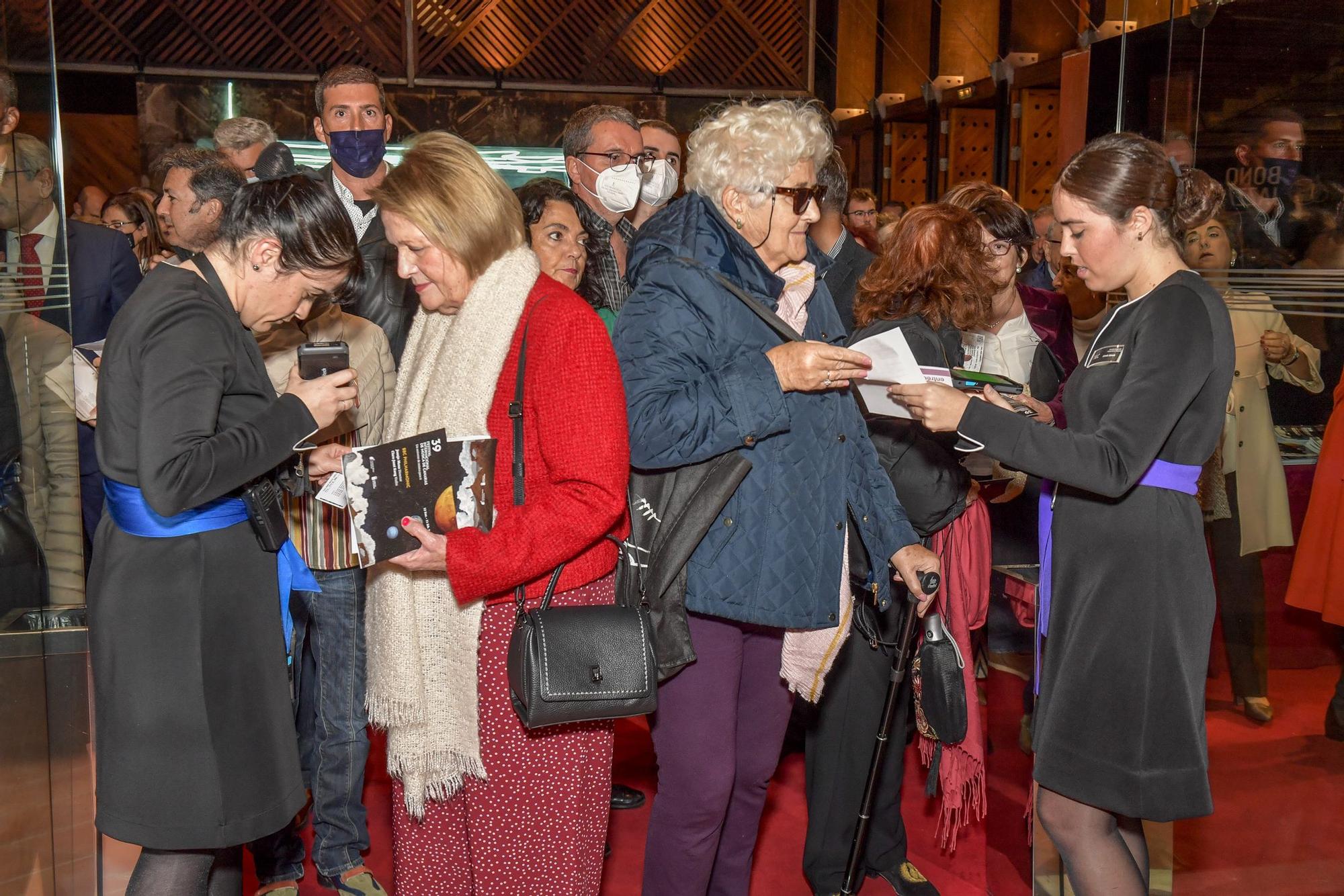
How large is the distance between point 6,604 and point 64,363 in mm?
515

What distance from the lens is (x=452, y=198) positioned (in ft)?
6.09

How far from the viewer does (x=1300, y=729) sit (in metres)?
2.64

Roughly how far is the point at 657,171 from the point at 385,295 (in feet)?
4.01

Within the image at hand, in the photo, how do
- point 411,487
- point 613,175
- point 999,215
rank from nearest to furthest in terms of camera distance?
1. point 411,487
2. point 999,215
3. point 613,175

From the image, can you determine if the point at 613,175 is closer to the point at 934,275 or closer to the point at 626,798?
the point at 934,275

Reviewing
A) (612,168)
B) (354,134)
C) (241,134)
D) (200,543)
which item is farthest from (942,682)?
(241,134)

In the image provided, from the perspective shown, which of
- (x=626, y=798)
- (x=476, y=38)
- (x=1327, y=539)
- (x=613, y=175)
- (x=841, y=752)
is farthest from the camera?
(x=476, y=38)

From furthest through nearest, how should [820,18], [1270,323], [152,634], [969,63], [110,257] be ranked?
1. [820,18]
2. [969,63]
3. [110,257]
4. [1270,323]
5. [152,634]

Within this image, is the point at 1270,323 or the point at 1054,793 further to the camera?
the point at 1270,323

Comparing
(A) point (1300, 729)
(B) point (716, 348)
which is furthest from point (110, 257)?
(A) point (1300, 729)

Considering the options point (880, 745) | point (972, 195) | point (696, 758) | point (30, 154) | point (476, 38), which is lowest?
point (880, 745)

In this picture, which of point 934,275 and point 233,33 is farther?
point 233,33

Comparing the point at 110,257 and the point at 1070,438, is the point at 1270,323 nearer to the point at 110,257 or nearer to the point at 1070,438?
the point at 1070,438

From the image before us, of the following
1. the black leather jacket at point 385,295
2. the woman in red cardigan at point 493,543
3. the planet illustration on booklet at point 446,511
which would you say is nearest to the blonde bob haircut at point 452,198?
the woman in red cardigan at point 493,543
